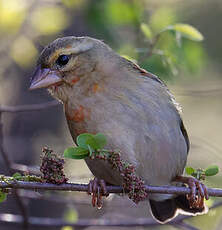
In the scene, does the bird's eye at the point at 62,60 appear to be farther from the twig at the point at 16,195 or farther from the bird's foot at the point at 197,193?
the bird's foot at the point at 197,193

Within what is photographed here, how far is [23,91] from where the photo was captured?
764 centimetres

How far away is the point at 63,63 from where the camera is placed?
4.17 m

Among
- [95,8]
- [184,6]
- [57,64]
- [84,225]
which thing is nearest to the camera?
[57,64]

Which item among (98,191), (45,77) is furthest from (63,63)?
(98,191)

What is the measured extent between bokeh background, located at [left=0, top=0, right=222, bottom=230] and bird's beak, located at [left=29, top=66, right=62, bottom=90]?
98 cm

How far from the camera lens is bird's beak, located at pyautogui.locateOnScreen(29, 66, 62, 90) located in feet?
13.5

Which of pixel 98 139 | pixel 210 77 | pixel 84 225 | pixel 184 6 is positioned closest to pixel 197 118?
pixel 210 77

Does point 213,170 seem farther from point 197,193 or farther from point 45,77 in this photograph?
point 45,77

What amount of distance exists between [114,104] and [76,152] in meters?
0.88

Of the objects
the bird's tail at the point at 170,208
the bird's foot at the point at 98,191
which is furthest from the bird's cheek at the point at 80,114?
the bird's tail at the point at 170,208

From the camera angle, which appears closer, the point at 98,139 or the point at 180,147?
the point at 98,139

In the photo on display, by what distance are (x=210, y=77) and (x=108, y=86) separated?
205 inches

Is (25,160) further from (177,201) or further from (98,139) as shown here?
(98,139)

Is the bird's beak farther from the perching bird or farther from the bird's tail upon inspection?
the bird's tail
